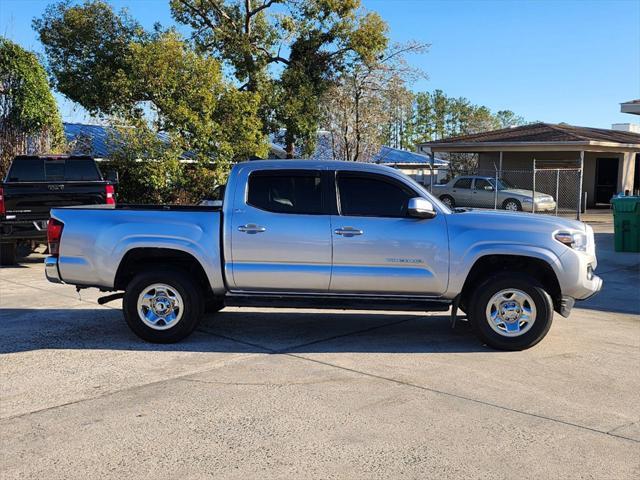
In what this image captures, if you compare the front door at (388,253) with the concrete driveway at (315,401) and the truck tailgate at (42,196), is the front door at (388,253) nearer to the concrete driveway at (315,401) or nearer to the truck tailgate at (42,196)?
the concrete driveway at (315,401)

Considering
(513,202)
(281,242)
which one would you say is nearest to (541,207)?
(513,202)

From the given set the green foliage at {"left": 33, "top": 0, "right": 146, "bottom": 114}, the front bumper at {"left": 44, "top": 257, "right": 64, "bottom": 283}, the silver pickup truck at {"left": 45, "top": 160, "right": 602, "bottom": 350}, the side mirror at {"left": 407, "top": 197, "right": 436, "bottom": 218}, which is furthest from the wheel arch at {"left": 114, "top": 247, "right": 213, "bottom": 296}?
the green foliage at {"left": 33, "top": 0, "right": 146, "bottom": 114}

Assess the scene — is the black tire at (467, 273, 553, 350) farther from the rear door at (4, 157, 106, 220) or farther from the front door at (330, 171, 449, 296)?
the rear door at (4, 157, 106, 220)

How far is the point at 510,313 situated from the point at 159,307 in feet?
12.1

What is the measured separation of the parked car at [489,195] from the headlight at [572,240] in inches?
706

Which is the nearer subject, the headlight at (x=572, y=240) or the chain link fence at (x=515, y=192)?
the headlight at (x=572, y=240)

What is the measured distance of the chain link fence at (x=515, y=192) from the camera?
24.8 meters

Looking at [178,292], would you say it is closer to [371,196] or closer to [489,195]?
[371,196]

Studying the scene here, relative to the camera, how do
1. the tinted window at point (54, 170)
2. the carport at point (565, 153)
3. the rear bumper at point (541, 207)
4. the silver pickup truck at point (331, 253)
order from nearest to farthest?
the silver pickup truck at point (331, 253) → the tinted window at point (54, 170) → the rear bumper at point (541, 207) → the carport at point (565, 153)

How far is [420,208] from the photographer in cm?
650

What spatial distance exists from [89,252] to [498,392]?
4343 mm

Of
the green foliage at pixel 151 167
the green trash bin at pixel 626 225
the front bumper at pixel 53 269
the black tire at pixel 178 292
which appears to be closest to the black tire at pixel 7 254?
the green foliage at pixel 151 167

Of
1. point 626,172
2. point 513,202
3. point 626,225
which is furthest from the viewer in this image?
point 626,172

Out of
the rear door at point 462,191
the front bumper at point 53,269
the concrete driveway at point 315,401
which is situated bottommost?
the concrete driveway at point 315,401
